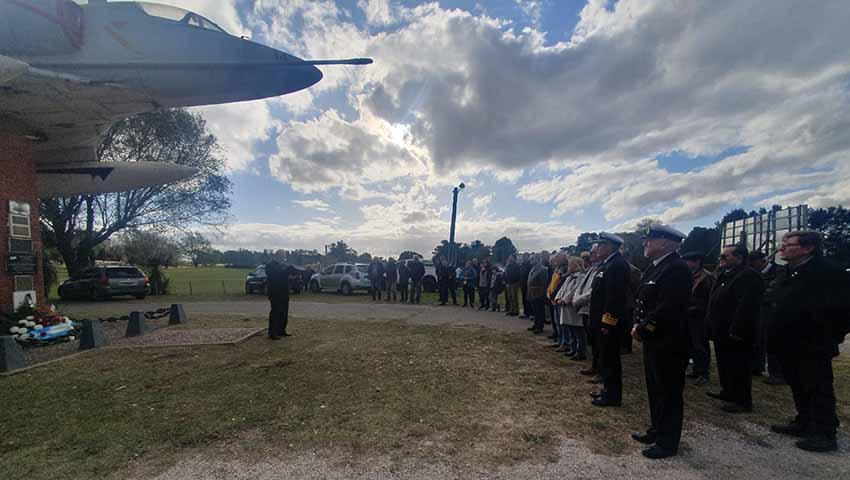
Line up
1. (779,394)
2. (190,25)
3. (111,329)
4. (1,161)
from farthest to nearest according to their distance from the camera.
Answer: (111,329) → (1,161) → (190,25) → (779,394)

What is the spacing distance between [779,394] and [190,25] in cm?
1061

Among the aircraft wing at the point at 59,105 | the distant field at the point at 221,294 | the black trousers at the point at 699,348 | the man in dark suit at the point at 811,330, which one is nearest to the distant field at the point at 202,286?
the distant field at the point at 221,294

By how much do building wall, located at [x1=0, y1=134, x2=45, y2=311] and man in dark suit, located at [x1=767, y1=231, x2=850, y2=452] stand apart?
41.0ft

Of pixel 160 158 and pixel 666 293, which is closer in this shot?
pixel 666 293

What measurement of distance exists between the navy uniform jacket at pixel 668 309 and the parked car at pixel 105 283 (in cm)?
2059

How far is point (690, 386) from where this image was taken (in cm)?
483

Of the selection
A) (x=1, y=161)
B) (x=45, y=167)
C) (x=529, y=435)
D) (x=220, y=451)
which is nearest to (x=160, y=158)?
(x=45, y=167)

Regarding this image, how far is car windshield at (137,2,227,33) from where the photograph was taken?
6935 millimetres

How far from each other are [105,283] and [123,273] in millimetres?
741

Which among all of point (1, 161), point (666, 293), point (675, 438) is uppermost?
point (1, 161)

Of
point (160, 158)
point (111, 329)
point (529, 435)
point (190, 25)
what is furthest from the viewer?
point (160, 158)

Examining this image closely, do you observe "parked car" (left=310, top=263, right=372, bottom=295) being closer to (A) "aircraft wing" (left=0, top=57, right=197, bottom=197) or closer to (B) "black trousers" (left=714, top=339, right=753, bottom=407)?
(A) "aircraft wing" (left=0, top=57, right=197, bottom=197)

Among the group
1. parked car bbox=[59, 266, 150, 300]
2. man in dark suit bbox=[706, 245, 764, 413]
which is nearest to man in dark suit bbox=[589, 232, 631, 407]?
man in dark suit bbox=[706, 245, 764, 413]

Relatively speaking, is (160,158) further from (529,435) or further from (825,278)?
(825,278)
